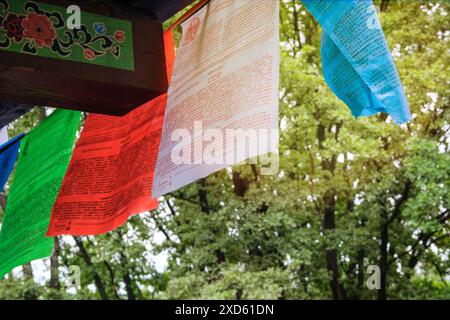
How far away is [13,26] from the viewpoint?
221 cm

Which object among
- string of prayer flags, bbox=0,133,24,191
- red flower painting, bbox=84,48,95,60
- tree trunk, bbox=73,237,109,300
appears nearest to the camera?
red flower painting, bbox=84,48,95,60

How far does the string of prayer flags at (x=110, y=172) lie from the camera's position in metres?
2.65

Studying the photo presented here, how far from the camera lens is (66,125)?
300 cm

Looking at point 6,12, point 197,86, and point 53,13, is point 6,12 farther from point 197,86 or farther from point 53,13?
point 197,86

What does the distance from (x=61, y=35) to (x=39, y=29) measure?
3.0 inches

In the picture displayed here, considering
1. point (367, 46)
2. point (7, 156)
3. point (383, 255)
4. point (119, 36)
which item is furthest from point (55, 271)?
point (367, 46)

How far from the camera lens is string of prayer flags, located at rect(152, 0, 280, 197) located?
1867 mm

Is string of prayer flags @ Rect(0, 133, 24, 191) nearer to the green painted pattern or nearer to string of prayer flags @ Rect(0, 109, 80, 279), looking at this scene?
string of prayer flags @ Rect(0, 109, 80, 279)

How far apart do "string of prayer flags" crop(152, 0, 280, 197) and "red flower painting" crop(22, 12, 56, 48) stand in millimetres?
464

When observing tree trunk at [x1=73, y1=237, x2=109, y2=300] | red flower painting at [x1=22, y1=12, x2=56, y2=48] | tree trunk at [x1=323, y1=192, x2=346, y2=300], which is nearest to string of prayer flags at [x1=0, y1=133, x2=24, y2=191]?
red flower painting at [x1=22, y1=12, x2=56, y2=48]

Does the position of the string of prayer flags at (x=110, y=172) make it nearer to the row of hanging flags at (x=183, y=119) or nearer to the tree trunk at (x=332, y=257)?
the row of hanging flags at (x=183, y=119)

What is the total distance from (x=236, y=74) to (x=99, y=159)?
1.09 metres

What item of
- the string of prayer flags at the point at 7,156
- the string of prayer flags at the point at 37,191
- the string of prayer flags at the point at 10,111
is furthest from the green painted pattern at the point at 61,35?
the string of prayer flags at the point at 7,156

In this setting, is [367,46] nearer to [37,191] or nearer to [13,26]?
[13,26]
